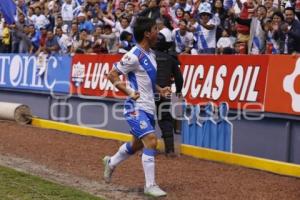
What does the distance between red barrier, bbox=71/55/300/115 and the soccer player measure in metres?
2.74

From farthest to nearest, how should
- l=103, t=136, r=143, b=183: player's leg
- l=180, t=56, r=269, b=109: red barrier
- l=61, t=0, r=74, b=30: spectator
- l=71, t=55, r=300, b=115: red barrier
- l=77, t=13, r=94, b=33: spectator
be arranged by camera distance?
l=61, t=0, r=74, b=30: spectator < l=77, t=13, r=94, b=33: spectator < l=180, t=56, r=269, b=109: red barrier < l=71, t=55, r=300, b=115: red barrier < l=103, t=136, r=143, b=183: player's leg

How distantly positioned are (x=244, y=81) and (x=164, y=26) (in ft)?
7.23

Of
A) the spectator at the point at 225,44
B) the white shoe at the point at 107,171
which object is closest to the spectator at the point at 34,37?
the spectator at the point at 225,44

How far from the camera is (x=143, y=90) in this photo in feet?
25.4

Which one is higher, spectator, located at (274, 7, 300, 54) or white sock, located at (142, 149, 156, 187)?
spectator, located at (274, 7, 300, 54)

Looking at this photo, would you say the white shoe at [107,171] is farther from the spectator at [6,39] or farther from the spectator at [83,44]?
the spectator at [6,39]

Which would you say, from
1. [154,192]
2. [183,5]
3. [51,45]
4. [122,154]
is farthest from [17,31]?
[154,192]

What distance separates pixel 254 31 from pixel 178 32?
2.12 meters

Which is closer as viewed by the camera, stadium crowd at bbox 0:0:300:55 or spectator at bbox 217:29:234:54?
stadium crowd at bbox 0:0:300:55

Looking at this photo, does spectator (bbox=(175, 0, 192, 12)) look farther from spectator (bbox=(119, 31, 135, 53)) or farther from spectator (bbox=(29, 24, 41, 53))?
spectator (bbox=(29, 24, 41, 53))

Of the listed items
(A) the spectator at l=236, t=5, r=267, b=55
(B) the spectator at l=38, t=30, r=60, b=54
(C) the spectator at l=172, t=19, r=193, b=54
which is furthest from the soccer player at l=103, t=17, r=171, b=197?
(B) the spectator at l=38, t=30, r=60, b=54

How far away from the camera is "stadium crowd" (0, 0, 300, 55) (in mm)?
11555

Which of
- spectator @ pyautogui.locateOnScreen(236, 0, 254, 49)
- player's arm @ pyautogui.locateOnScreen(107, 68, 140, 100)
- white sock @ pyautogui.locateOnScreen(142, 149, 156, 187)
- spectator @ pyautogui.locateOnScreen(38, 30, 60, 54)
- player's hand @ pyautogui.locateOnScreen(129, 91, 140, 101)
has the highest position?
spectator @ pyautogui.locateOnScreen(236, 0, 254, 49)

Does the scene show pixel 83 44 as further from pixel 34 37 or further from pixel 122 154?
pixel 122 154
